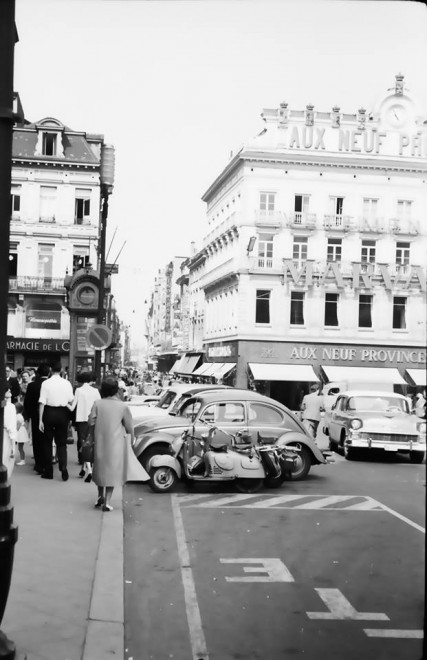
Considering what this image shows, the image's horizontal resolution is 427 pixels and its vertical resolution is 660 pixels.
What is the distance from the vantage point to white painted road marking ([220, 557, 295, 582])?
5.58 metres

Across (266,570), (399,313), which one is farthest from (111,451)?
(399,313)

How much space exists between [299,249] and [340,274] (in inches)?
8.6

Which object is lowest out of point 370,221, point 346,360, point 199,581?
point 199,581

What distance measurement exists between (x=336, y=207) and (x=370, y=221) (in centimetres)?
32

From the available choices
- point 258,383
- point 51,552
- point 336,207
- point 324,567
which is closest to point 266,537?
point 324,567

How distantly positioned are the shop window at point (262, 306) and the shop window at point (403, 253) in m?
0.73

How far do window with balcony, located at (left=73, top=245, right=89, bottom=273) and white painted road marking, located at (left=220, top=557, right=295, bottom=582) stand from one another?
2557 mm

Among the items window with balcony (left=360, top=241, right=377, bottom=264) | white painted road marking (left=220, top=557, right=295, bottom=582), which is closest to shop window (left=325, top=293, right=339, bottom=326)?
window with balcony (left=360, top=241, right=377, bottom=264)

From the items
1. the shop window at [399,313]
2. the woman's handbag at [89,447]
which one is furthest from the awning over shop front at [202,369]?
the woman's handbag at [89,447]

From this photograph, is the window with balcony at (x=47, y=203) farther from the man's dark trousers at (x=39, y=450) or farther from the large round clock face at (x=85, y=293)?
the man's dark trousers at (x=39, y=450)

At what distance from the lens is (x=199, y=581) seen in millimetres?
5688

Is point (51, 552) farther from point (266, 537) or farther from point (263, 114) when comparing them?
point (263, 114)

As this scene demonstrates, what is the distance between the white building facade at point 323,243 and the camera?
3340 millimetres

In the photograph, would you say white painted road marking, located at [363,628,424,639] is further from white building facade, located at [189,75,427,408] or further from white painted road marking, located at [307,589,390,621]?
white building facade, located at [189,75,427,408]
